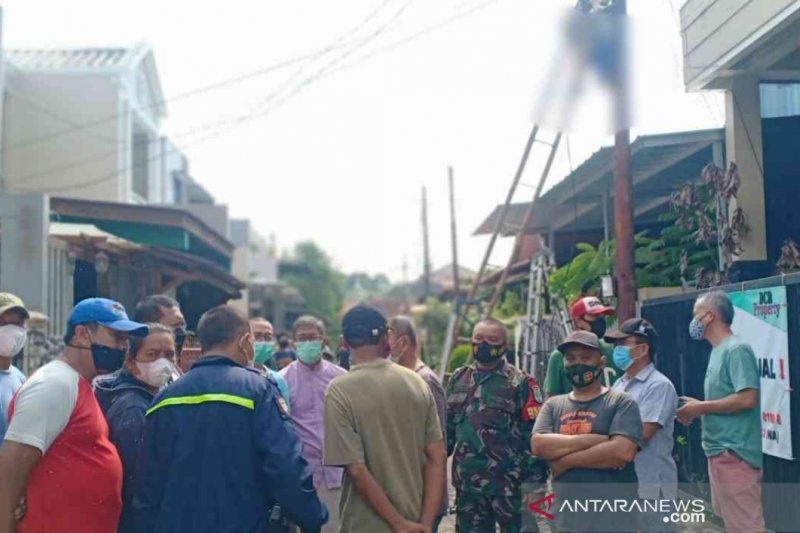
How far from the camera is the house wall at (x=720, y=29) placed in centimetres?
970

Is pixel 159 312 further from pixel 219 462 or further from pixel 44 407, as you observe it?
pixel 219 462

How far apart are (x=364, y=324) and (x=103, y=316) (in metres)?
1.31

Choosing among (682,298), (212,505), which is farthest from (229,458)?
(682,298)

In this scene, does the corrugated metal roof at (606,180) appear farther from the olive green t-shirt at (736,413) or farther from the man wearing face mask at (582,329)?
the olive green t-shirt at (736,413)

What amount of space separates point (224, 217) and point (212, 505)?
25697mm

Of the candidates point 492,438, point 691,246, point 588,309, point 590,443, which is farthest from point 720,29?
point 590,443

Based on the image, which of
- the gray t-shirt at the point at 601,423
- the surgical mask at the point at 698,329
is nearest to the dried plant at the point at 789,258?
the surgical mask at the point at 698,329

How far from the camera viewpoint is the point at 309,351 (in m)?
7.40

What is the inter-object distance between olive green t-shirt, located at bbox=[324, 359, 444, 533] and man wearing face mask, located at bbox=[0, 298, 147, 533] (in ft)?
3.57

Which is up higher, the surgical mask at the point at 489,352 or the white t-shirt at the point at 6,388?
the surgical mask at the point at 489,352

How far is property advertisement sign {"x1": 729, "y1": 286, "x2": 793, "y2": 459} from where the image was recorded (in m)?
7.38

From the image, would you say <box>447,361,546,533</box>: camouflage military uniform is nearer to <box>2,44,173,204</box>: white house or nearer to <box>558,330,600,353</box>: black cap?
<box>558,330,600,353</box>: black cap

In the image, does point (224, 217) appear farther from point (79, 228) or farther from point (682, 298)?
point (682, 298)

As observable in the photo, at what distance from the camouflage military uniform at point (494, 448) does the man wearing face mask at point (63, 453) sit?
7.11 ft
